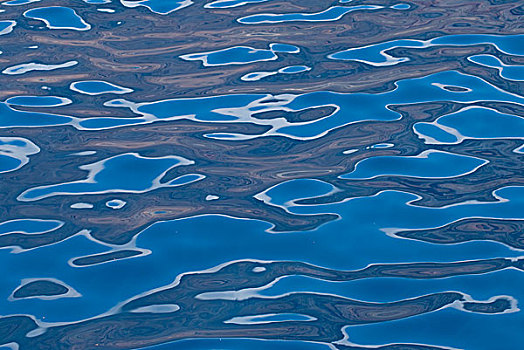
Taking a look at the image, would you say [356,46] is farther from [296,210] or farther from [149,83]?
[296,210]

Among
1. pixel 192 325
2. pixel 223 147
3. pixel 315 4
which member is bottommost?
pixel 192 325

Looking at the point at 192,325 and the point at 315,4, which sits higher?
the point at 315,4

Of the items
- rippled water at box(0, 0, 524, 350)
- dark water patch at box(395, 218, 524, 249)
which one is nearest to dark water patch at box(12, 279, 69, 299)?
rippled water at box(0, 0, 524, 350)

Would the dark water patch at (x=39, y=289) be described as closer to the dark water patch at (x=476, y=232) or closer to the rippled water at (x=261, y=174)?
the rippled water at (x=261, y=174)

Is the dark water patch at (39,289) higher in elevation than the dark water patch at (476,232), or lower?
lower

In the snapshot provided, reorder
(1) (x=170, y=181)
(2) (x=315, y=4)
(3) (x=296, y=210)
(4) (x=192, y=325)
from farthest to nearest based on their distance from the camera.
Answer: (2) (x=315, y=4), (1) (x=170, y=181), (3) (x=296, y=210), (4) (x=192, y=325)

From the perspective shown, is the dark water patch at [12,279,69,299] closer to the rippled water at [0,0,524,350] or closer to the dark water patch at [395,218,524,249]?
the rippled water at [0,0,524,350]

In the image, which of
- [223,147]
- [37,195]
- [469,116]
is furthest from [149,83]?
[469,116]

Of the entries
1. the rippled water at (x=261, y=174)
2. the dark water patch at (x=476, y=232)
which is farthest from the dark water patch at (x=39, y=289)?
the dark water patch at (x=476, y=232)
